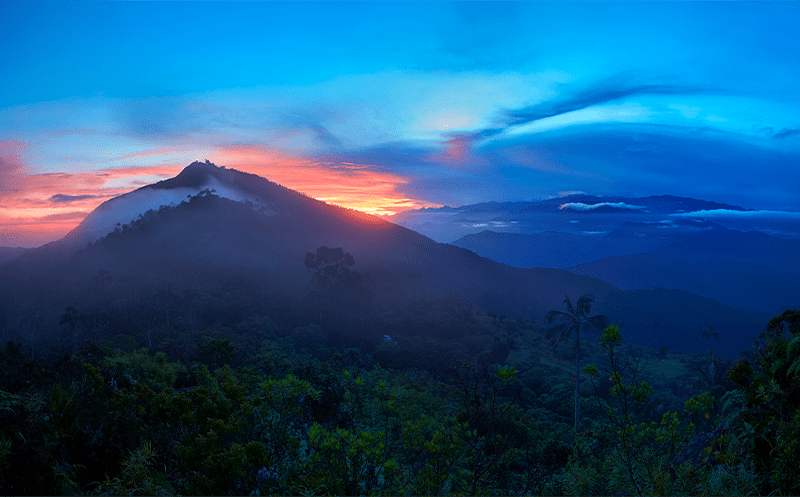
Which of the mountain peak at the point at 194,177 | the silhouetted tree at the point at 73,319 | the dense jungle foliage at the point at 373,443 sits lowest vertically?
the silhouetted tree at the point at 73,319

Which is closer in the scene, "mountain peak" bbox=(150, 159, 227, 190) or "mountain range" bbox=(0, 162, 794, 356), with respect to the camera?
"mountain range" bbox=(0, 162, 794, 356)

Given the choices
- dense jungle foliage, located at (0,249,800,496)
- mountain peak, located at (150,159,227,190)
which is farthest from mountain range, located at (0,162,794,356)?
dense jungle foliage, located at (0,249,800,496)

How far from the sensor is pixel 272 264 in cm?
7506

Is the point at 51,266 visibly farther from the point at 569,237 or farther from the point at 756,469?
the point at 569,237

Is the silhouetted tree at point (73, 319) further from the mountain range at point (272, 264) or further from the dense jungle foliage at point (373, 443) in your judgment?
the dense jungle foliage at point (373, 443)

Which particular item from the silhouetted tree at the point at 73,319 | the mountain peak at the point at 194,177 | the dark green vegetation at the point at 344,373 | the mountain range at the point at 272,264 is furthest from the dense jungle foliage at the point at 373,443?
the mountain peak at the point at 194,177

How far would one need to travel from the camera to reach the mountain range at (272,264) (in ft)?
193

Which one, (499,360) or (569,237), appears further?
(569,237)

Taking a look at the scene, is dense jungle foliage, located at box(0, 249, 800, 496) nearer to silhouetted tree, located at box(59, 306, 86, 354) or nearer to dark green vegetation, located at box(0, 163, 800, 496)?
dark green vegetation, located at box(0, 163, 800, 496)

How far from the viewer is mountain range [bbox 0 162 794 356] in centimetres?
5872

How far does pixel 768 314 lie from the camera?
3629 inches

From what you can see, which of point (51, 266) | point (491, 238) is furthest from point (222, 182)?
point (491, 238)

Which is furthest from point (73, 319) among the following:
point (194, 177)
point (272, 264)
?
point (194, 177)

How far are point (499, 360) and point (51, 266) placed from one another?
74.7m
